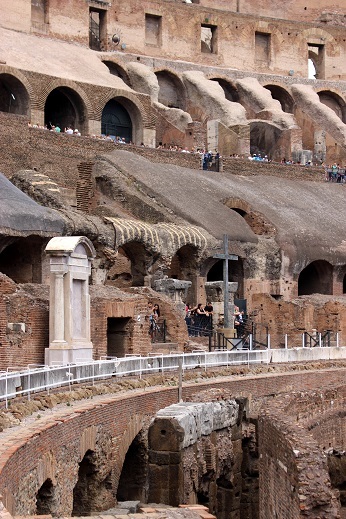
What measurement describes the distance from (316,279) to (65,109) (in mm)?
14463

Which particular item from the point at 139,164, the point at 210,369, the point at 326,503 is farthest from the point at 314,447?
the point at 139,164

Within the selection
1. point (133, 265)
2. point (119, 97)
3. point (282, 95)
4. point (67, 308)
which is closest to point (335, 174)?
point (119, 97)

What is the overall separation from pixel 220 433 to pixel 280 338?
16309 millimetres

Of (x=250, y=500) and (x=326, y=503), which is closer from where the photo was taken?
(x=326, y=503)

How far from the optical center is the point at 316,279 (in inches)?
1577

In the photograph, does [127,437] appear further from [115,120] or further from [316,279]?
[115,120]

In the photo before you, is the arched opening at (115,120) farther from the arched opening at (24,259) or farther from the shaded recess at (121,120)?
the arched opening at (24,259)

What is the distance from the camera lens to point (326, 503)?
10078 mm

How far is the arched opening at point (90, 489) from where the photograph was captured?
554 inches

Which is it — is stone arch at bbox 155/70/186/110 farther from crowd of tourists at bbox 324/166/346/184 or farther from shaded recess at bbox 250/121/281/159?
crowd of tourists at bbox 324/166/346/184

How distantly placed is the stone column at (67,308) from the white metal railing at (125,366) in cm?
71

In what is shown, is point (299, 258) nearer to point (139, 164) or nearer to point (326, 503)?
point (139, 164)

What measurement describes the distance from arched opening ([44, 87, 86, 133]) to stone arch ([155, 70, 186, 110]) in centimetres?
1023

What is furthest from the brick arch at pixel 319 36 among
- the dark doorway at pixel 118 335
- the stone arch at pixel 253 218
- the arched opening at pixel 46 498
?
the arched opening at pixel 46 498
